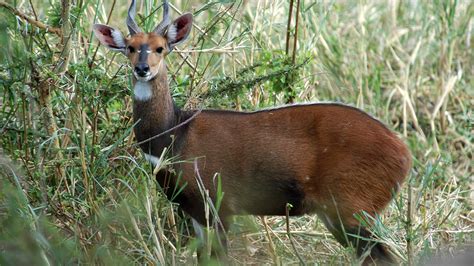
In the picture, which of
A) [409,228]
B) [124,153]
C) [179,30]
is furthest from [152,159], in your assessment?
[409,228]

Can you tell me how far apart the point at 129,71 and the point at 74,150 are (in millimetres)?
619

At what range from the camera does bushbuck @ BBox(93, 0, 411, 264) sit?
6035 millimetres

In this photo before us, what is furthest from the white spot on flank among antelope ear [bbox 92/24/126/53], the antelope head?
antelope ear [bbox 92/24/126/53]

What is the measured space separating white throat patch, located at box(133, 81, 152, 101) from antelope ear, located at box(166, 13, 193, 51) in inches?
12.2

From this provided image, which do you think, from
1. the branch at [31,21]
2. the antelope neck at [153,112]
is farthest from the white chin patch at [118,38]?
the branch at [31,21]

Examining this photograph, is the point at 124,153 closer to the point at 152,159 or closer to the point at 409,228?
the point at 152,159

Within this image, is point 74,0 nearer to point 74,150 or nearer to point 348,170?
point 74,150

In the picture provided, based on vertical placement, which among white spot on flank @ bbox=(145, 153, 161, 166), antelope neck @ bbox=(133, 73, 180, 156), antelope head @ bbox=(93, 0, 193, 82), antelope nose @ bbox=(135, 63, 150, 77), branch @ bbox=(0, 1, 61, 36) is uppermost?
branch @ bbox=(0, 1, 61, 36)

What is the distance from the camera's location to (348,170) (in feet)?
19.8

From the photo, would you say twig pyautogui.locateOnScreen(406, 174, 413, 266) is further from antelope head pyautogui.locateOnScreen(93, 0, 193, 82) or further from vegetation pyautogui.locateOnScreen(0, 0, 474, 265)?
antelope head pyautogui.locateOnScreen(93, 0, 193, 82)

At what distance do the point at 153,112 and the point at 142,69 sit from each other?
0.33 metres

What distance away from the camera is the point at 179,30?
6258mm

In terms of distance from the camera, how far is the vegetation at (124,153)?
18.7 ft

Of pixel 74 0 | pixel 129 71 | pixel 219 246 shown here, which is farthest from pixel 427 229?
pixel 74 0
